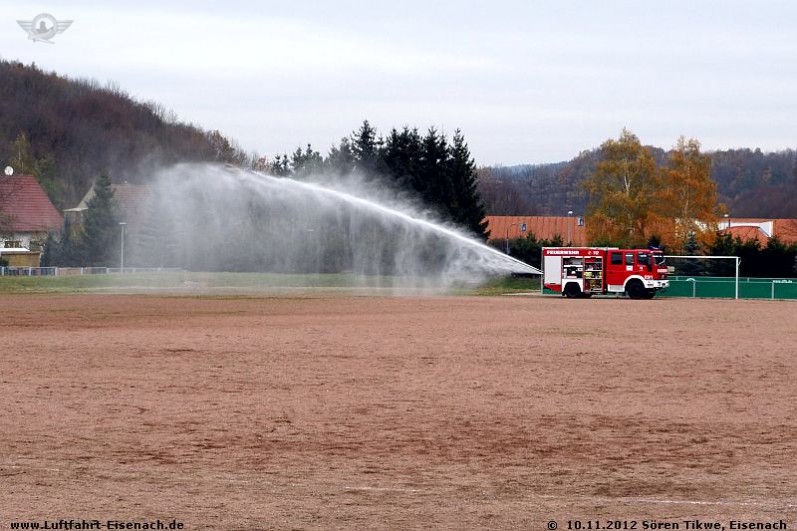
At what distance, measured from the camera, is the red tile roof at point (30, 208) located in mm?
123125

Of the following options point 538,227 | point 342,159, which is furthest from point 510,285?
point 538,227

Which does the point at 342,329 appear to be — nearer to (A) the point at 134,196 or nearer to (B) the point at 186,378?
(B) the point at 186,378

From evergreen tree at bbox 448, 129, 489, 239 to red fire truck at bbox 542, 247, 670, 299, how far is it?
2626 centimetres

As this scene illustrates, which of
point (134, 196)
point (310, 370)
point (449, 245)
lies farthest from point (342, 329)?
point (134, 196)

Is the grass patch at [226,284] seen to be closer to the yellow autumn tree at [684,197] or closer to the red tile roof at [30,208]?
the yellow autumn tree at [684,197]

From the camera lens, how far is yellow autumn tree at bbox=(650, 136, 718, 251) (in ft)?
363

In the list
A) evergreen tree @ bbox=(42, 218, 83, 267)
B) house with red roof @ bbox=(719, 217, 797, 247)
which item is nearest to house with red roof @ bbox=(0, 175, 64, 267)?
evergreen tree @ bbox=(42, 218, 83, 267)

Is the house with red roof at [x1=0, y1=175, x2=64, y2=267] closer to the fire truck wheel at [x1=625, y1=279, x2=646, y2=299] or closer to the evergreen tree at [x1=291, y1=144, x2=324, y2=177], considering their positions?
the evergreen tree at [x1=291, y1=144, x2=324, y2=177]

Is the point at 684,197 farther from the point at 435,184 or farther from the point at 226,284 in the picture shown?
the point at 226,284

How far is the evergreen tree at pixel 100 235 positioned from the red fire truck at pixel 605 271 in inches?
1984

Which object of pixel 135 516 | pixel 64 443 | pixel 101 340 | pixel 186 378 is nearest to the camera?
pixel 135 516

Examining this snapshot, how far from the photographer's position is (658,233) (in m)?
112

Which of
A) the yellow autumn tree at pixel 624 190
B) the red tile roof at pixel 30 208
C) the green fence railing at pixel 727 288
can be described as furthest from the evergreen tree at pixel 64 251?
the green fence railing at pixel 727 288

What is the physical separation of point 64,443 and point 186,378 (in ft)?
25.2
